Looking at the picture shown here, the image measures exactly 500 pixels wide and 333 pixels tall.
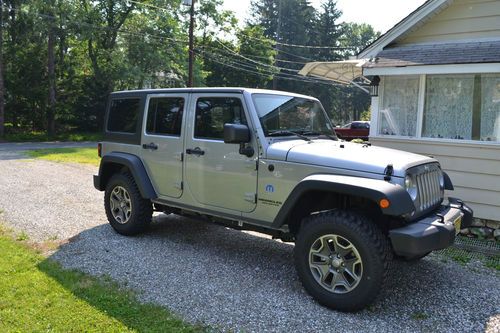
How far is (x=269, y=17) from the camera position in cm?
5262

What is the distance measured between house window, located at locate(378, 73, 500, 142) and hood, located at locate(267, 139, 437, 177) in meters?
2.91

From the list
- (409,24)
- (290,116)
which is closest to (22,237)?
(290,116)

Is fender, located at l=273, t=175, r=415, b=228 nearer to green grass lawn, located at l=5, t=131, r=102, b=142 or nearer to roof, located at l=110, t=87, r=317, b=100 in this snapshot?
roof, located at l=110, t=87, r=317, b=100

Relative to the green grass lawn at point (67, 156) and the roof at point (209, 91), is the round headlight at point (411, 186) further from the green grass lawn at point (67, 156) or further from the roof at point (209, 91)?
the green grass lawn at point (67, 156)

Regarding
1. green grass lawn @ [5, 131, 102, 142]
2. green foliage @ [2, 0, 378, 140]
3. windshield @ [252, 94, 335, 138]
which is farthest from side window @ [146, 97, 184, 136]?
green foliage @ [2, 0, 378, 140]

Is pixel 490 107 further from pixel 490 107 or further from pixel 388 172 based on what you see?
pixel 388 172

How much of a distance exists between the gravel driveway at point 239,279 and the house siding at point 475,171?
153cm

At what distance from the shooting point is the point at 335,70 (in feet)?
31.1

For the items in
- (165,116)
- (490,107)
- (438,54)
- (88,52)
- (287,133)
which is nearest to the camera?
(287,133)

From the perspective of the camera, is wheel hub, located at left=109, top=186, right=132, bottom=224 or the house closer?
wheel hub, located at left=109, top=186, right=132, bottom=224

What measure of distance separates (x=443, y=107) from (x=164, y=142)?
4.47m

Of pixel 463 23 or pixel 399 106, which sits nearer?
pixel 463 23

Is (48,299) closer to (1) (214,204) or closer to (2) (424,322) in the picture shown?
(1) (214,204)

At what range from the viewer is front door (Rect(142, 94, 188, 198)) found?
197 inches
